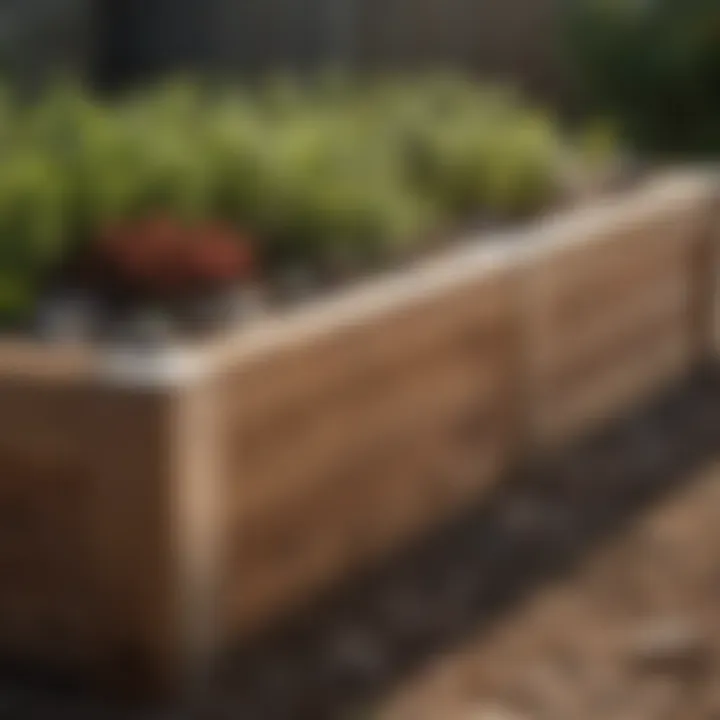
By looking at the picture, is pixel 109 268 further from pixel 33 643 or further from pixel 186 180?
pixel 33 643

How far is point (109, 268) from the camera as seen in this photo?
5730mm

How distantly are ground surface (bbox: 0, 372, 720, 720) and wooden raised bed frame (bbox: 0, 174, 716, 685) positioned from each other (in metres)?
0.10

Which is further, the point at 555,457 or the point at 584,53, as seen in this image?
the point at 584,53

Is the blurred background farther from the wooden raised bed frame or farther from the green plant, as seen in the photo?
the wooden raised bed frame

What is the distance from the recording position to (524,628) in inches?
208

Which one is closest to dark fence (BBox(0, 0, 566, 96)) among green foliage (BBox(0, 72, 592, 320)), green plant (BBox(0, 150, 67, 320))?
green foliage (BBox(0, 72, 592, 320))

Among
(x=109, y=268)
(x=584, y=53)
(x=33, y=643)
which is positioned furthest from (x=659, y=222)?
(x=584, y=53)

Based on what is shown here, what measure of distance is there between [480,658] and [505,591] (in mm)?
471

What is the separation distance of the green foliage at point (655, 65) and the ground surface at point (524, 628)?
538cm

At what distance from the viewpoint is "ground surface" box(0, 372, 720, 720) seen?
4852 mm

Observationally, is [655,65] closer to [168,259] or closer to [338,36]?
[338,36]

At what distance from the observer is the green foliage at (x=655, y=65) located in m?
11.5

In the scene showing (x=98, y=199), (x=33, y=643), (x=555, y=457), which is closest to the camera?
(x=33, y=643)

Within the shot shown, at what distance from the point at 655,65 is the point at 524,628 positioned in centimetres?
685
